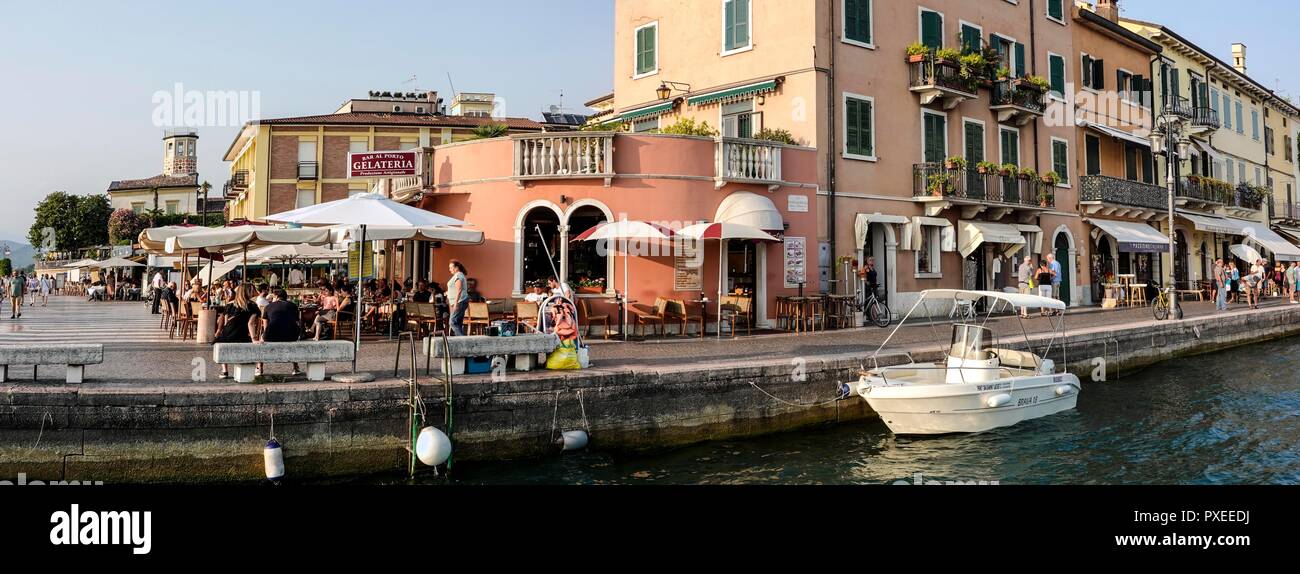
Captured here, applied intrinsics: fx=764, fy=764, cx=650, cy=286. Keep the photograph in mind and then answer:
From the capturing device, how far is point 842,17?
19.5m

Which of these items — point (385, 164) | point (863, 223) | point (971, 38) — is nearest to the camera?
point (385, 164)

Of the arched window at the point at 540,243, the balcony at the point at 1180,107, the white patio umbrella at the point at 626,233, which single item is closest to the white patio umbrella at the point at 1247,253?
the balcony at the point at 1180,107

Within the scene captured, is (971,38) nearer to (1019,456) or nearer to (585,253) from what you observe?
(585,253)

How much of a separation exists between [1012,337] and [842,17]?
29.6 ft

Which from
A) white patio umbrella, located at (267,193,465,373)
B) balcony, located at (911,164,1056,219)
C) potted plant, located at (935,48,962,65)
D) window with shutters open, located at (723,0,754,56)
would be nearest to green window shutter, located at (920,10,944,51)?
potted plant, located at (935,48,962,65)

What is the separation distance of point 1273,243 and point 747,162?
31.9m

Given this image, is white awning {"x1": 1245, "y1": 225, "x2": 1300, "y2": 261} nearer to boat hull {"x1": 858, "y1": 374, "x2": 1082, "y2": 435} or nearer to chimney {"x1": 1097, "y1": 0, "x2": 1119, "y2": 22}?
chimney {"x1": 1097, "y1": 0, "x2": 1119, "y2": 22}

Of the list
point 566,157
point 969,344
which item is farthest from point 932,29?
point 969,344

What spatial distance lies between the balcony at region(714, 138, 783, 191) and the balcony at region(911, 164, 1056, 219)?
558 centimetres

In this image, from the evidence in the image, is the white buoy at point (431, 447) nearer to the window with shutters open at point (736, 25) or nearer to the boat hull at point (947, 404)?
the boat hull at point (947, 404)

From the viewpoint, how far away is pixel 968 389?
37.1ft

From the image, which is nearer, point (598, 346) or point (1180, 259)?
point (598, 346)

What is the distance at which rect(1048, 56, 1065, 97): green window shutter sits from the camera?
25.7 metres

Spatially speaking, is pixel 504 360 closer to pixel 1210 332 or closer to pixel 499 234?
pixel 499 234
